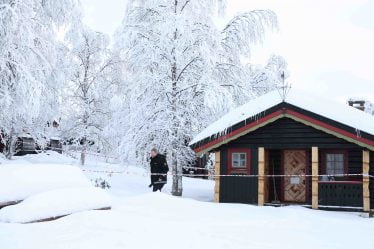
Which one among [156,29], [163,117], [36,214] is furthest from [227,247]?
[156,29]

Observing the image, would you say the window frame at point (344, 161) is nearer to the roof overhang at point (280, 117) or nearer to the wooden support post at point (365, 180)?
the wooden support post at point (365, 180)

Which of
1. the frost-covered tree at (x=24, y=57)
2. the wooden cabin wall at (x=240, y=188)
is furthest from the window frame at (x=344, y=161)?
the frost-covered tree at (x=24, y=57)

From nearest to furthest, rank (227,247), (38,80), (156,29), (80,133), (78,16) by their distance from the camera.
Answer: (227,247)
(38,80)
(78,16)
(156,29)
(80,133)

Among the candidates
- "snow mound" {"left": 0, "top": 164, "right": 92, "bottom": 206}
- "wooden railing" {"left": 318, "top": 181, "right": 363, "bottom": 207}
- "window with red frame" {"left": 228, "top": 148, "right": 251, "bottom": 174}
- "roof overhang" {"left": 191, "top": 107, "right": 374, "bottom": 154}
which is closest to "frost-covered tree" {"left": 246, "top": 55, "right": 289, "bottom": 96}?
"window with red frame" {"left": 228, "top": 148, "right": 251, "bottom": 174}

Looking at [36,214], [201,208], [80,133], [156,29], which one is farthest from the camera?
[80,133]

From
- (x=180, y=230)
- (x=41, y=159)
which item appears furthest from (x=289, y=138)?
(x=41, y=159)

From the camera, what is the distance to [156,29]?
55.4ft

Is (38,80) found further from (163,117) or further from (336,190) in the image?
(336,190)

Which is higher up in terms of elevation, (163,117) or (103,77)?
(103,77)

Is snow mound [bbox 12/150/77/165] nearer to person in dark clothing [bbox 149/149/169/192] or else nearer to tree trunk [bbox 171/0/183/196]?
tree trunk [bbox 171/0/183/196]

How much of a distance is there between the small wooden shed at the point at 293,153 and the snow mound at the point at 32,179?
5.63 meters

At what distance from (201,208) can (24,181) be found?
4640 millimetres

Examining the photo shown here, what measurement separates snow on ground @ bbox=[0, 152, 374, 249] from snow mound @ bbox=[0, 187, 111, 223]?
292mm

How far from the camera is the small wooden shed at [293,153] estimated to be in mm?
13508
